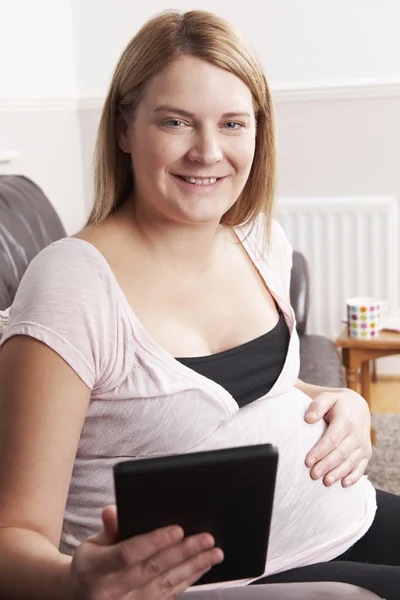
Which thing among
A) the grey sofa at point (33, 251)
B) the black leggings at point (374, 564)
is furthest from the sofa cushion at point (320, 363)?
the black leggings at point (374, 564)

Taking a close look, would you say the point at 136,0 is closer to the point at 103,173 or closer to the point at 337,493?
the point at 103,173

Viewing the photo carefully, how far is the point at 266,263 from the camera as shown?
1.52 metres

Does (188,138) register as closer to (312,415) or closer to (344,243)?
(312,415)

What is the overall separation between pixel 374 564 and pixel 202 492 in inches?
20.6

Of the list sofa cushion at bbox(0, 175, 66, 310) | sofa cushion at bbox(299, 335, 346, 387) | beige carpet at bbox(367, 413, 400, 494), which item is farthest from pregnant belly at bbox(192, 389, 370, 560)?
beige carpet at bbox(367, 413, 400, 494)

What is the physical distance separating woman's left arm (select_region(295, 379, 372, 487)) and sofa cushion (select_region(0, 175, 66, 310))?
68 cm

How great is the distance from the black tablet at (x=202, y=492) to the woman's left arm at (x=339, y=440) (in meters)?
0.41

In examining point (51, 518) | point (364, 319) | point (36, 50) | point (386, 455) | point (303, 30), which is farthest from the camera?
point (303, 30)

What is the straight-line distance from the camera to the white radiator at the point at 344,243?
3455mm

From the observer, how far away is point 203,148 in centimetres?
121

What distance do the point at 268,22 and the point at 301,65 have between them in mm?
207

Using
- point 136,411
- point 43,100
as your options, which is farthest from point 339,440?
point 43,100

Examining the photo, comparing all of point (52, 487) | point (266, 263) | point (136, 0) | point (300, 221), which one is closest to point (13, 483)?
point (52, 487)

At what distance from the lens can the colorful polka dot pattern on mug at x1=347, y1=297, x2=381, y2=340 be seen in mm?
2768
